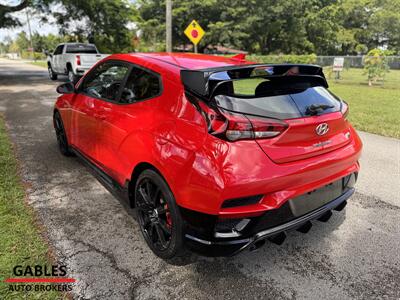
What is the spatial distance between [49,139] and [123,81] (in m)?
3.49

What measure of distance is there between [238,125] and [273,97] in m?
0.45

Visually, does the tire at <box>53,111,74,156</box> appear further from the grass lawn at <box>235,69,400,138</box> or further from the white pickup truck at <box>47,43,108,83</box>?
the white pickup truck at <box>47,43,108,83</box>

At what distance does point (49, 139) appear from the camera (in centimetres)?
594

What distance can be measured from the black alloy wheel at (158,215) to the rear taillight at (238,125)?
2.05 ft

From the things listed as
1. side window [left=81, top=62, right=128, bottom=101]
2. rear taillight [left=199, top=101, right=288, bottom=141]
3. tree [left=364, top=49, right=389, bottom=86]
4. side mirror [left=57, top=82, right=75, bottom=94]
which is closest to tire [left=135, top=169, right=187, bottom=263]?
rear taillight [left=199, top=101, right=288, bottom=141]

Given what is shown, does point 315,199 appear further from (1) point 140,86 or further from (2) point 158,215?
(1) point 140,86

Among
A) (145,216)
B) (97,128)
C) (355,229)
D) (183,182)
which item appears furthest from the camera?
(97,128)

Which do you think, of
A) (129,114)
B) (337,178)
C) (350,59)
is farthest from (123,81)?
(350,59)

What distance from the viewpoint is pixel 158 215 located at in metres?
2.61

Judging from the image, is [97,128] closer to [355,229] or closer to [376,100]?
[355,229]

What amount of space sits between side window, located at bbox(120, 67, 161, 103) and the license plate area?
140cm

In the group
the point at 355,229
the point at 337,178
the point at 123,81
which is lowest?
the point at 355,229

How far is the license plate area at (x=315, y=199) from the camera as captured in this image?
2.31 meters

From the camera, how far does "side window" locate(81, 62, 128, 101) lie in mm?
3273
